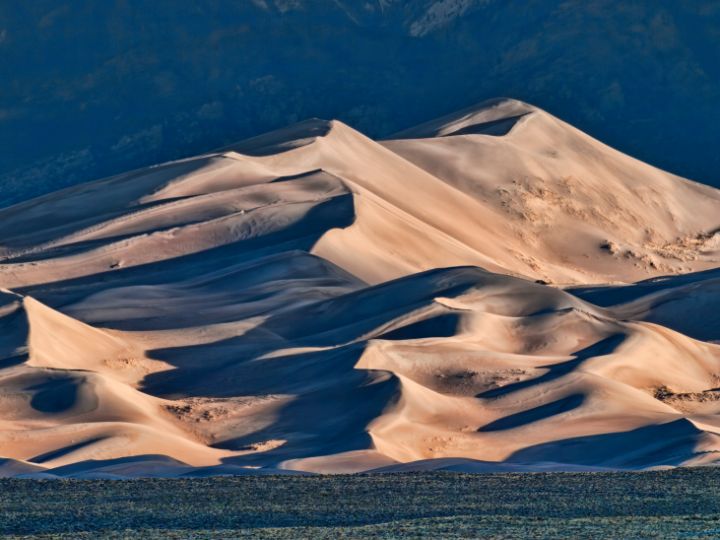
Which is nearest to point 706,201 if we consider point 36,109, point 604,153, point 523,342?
point 604,153

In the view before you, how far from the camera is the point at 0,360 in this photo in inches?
1535

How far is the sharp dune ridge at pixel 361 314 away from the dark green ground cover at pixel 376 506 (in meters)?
3.55

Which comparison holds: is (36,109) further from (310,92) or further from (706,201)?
(706,201)

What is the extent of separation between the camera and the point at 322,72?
115 m

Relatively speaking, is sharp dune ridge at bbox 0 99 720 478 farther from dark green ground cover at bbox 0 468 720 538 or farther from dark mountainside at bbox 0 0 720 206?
dark mountainside at bbox 0 0 720 206

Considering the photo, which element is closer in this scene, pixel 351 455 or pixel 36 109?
pixel 351 455

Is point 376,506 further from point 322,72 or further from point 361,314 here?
point 322,72

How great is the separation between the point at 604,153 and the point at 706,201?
4.29 m

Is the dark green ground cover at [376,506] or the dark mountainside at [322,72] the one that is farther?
the dark mountainside at [322,72]

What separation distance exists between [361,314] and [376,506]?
21.3 metres

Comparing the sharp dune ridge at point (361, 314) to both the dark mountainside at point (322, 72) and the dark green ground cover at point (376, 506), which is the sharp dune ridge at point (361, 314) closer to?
the dark green ground cover at point (376, 506)

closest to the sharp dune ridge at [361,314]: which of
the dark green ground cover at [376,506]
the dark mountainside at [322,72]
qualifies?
the dark green ground cover at [376,506]

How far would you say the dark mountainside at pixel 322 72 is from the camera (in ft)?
348

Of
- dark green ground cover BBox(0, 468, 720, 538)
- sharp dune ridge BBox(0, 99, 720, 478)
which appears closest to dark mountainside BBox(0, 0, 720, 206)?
sharp dune ridge BBox(0, 99, 720, 478)
